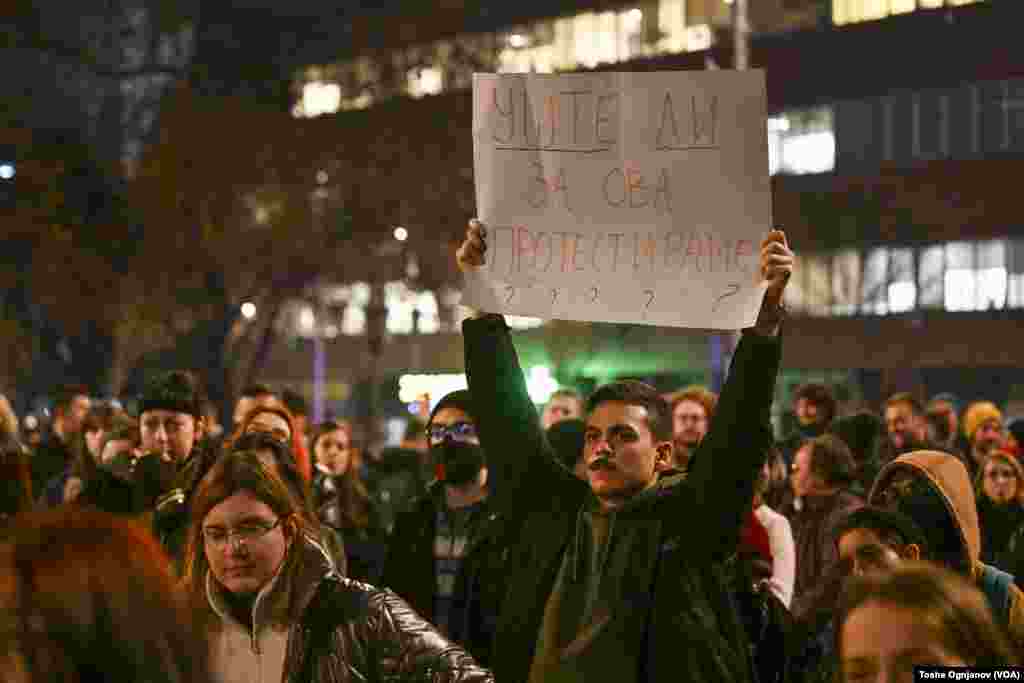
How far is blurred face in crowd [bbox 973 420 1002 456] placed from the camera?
11.1 meters

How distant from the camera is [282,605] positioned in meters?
3.88

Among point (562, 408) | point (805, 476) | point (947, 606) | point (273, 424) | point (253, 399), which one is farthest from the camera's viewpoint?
point (562, 408)

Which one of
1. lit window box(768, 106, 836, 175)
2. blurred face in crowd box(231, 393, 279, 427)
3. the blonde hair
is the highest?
lit window box(768, 106, 836, 175)

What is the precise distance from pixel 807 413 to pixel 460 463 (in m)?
4.93

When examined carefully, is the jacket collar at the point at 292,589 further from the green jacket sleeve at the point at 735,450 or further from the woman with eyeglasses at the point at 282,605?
the green jacket sleeve at the point at 735,450

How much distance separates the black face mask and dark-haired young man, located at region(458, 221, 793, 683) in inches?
81.5

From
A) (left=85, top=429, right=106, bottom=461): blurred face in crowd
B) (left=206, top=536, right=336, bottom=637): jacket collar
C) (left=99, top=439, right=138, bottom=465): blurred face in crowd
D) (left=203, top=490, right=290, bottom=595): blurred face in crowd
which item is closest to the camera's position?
Result: (left=206, top=536, right=336, bottom=637): jacket collar

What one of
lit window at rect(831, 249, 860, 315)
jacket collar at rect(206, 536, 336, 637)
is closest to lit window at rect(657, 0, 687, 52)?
lit window at rect(831, 249, 860, 315)

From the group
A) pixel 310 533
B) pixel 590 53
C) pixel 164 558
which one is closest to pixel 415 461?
pixel 310 533

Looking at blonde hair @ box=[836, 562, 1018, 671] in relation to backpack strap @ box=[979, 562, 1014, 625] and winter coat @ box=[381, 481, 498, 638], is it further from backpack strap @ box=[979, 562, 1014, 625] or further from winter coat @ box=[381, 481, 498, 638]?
winter coat @ box=[381, 481, 498, 638]

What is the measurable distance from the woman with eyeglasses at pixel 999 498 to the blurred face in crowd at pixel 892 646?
6102 mm

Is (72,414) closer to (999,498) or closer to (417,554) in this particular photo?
(417,554)

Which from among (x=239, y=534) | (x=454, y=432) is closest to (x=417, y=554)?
(x=454, y=432)

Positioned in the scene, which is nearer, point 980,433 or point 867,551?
point 867,551
